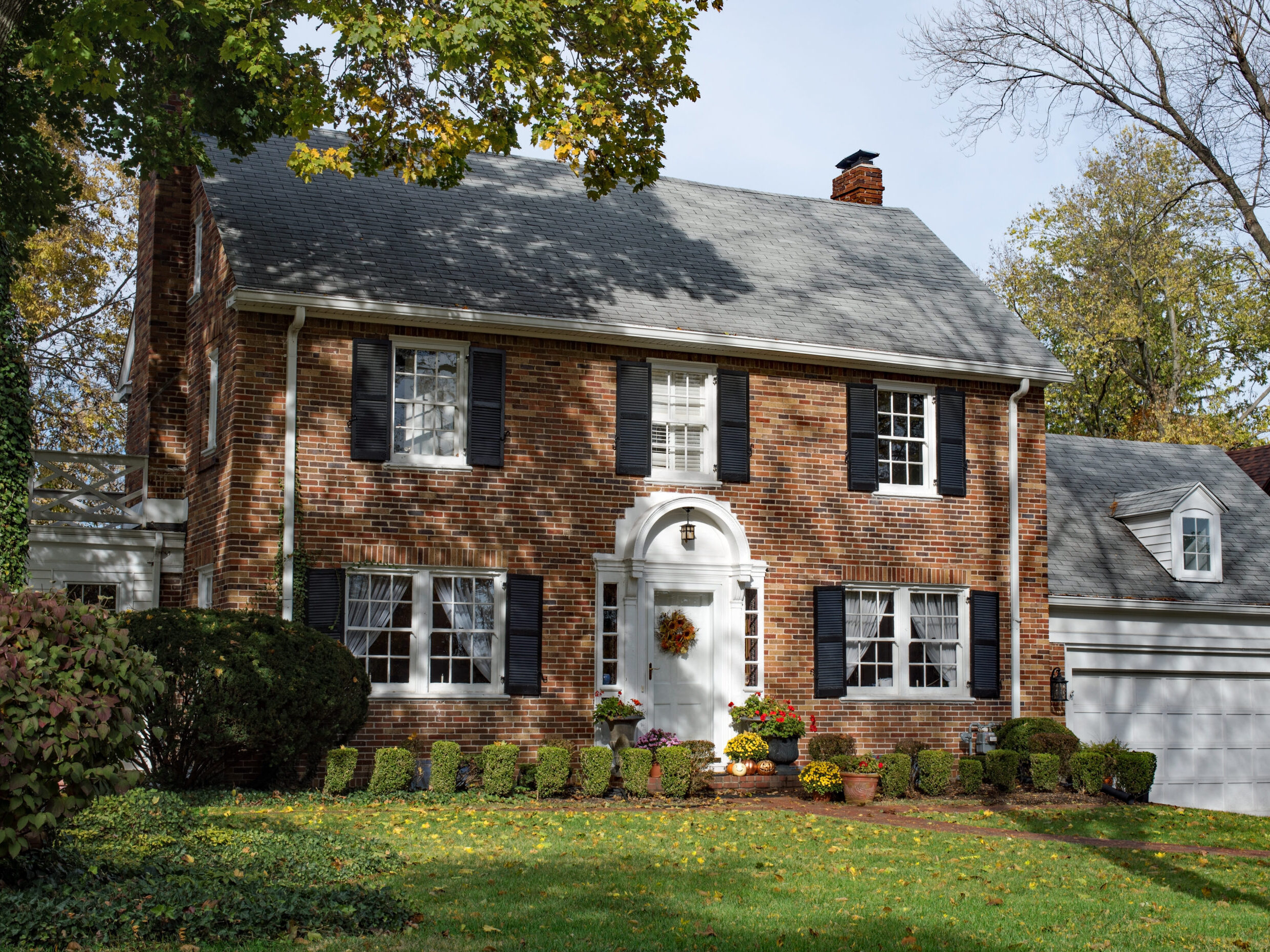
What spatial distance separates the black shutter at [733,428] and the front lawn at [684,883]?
18.4 ft

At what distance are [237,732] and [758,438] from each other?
777 centimetres

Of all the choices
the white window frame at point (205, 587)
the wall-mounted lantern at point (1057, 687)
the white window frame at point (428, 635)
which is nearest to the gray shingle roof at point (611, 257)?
the white window frame at point (428, 635)

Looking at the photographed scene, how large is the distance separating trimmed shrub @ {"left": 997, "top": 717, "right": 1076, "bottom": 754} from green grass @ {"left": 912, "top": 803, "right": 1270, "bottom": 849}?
1.64m

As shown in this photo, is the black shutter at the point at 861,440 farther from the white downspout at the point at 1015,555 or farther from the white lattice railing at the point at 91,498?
the white lattice railing at the point at 91,498

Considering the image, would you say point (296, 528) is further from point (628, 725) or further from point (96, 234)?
point (96, 234)

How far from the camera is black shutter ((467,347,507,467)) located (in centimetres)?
1573

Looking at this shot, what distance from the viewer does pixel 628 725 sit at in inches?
619

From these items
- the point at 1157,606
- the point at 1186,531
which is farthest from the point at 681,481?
the point at 1186,531

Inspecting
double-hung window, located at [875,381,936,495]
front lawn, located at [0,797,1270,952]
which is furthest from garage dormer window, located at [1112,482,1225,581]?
front lawn, located at [0,797,1270,952]

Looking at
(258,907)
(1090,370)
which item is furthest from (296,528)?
(1090,370)

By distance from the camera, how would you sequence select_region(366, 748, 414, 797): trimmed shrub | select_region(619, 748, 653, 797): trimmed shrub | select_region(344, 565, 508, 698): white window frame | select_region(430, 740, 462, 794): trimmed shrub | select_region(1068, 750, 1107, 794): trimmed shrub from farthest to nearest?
select_region(1068, 750, 1107, 794): trimmed shrub, select_region(344, 565, 508, 698): white window frame, select_region(619, 748, 653, 797): trimmed shrub, select_region(430, 740, 462, 794): trimmed shrub, select_region(366, 748, 414, 797): trimmed shrub

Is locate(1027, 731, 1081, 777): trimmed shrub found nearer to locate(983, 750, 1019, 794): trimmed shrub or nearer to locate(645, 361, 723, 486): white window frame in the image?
locate(983, 750, 1019, 794): trimmed shrub

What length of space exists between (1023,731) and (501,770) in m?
7.29

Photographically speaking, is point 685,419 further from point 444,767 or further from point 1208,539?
point 1208,539
